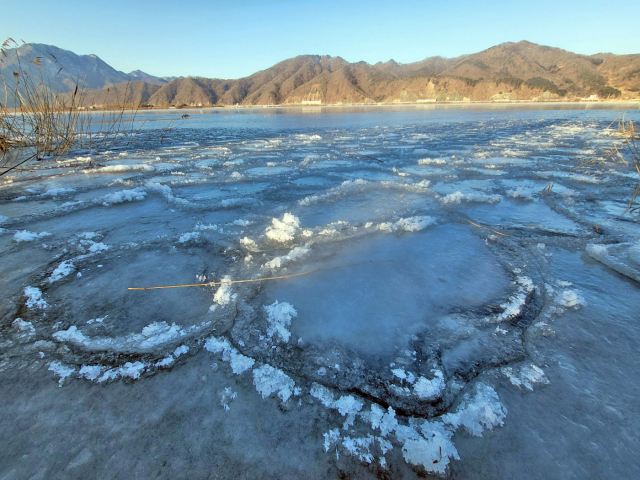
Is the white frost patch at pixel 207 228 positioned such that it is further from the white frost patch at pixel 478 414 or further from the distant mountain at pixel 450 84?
the distant mountain at pixel 450 84

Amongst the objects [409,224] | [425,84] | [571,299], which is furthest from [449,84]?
[571,299]

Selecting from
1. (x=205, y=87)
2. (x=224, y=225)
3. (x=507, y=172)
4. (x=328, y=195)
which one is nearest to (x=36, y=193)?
(x=224, y=225)

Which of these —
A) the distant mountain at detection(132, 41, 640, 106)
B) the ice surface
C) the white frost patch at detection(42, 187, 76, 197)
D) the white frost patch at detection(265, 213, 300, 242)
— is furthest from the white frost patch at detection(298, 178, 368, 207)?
the distant mountain at detection(132, 41, 640, 106)

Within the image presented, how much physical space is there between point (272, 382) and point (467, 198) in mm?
5126

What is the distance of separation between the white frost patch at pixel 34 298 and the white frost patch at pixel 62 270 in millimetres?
188

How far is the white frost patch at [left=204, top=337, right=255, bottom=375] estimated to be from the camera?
1980 mm

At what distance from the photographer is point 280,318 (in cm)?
242

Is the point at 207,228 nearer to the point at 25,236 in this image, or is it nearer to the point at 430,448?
the point at 25,236

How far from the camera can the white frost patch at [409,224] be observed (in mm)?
4148

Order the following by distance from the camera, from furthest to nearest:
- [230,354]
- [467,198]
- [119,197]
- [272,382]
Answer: [119,197] < [467,198] < [230,354] < [272,382]

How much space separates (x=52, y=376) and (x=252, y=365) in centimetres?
134

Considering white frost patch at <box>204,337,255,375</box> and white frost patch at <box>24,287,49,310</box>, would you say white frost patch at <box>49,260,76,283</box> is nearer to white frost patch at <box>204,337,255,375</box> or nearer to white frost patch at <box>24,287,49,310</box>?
white frost patch at <box>24,287,49,310</box>

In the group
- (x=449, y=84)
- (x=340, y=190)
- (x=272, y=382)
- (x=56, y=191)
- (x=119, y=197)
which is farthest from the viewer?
(x=449, y=84)

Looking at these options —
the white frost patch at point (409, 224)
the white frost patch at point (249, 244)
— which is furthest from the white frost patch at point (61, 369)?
the white frost patch at point (409, 224)
